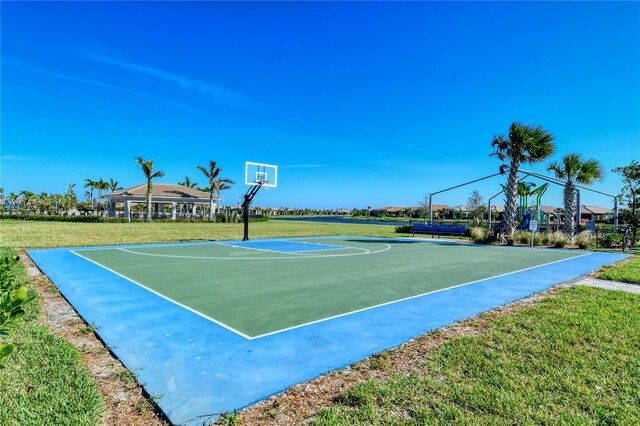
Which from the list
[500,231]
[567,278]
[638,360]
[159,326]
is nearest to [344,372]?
[159,326]

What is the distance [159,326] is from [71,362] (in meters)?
1.25

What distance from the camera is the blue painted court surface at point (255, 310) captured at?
335 cm

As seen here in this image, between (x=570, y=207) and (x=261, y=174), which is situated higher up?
(x=261, y=174)

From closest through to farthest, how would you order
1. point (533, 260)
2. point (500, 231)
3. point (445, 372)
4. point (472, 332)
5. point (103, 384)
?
point (103, 384), point (445, 372), point (472, 332), point (533, 260), point (500, 231)

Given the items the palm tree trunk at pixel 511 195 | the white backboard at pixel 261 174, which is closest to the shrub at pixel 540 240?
the palm tree trunk at pixel 511 195

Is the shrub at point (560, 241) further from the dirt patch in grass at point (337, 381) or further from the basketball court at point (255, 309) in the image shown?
the dirt patch in grass at point (337, 381)

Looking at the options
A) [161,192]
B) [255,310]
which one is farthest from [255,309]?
[161,192]

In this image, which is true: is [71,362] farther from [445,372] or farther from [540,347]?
[540,347]

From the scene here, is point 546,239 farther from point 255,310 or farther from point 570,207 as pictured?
point 255,310

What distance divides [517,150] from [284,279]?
1676 centimetres

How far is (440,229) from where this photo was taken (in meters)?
22.9

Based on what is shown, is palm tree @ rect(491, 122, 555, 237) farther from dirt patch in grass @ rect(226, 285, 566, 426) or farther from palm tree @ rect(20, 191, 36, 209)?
palm tree @ rect(20, 191, 36, 209)

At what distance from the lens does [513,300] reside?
20.9 feet

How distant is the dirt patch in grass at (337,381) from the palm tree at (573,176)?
19.3 m
